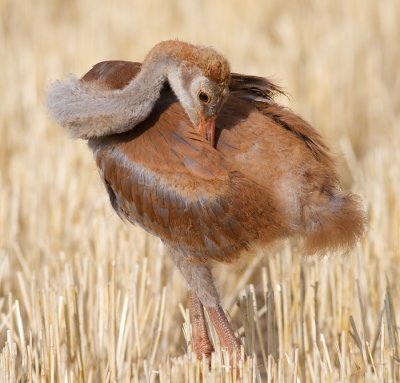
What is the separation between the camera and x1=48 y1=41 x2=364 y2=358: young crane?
3.83 meters

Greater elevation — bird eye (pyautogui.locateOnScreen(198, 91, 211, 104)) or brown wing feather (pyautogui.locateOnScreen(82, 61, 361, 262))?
bird eye (pyautogui.locateOnScreen(198, 91, 211, 104))

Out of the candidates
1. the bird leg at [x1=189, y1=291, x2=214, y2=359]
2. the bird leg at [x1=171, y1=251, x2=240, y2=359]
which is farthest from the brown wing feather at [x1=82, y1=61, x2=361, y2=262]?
the bird leg at [x1=189, y1=291, x2=214, y2=359]

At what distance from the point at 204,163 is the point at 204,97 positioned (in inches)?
12.4

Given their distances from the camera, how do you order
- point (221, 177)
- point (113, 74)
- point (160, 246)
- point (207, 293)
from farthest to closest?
point (160, 246), point (113, 74), point (207, 293), point (221, 177)

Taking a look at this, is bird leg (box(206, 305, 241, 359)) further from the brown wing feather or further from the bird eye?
the bird eye

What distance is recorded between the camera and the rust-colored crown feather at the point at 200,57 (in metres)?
3.92

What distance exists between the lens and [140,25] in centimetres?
1012

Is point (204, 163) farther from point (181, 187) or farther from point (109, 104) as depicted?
point (109, 104)

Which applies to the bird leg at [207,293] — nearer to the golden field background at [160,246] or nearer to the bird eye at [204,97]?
the golden field background at [160,246]

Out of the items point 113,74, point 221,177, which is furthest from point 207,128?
point 113,74

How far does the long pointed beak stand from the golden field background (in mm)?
631

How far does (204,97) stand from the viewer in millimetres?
3930

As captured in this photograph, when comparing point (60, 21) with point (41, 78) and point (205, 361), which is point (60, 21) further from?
point (205, 361)

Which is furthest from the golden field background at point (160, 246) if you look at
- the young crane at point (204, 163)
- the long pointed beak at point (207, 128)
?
the long pointed beak at point (207, 128)
